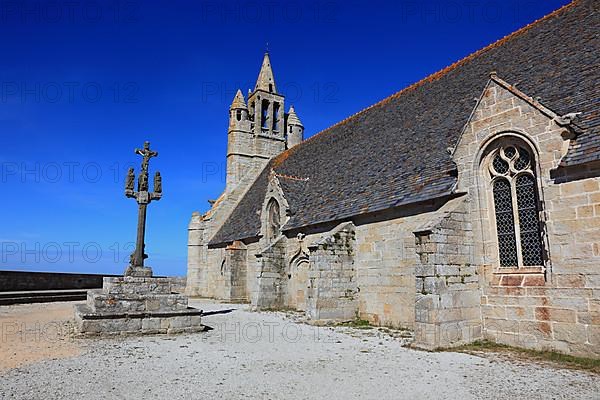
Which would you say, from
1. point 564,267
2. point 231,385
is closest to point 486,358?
point 564,267

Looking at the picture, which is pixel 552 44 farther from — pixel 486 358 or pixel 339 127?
pixel 339 127

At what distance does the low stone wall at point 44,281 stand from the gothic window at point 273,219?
658 inches

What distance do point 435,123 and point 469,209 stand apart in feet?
16.3

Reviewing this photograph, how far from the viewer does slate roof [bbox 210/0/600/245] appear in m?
9.65

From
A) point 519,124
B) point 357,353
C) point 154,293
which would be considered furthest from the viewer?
point 154,293

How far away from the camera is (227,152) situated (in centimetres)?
3095

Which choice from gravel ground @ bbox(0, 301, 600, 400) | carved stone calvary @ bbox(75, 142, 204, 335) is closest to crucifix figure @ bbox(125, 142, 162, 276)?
carved stone calvary @ bbox(75, 142, 204, 335)

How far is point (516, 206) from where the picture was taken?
9367 mm

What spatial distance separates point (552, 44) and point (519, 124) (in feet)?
15.2

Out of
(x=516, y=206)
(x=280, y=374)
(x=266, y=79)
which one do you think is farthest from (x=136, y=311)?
(x=266, y=79)

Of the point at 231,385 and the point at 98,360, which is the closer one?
the point at 231,385

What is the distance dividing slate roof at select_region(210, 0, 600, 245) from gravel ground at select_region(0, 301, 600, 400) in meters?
4.15

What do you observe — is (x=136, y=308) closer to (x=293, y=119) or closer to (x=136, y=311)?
(x=136, y=311)

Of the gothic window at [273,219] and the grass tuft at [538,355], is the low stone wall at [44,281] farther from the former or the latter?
the grass tuft at [538,355]
